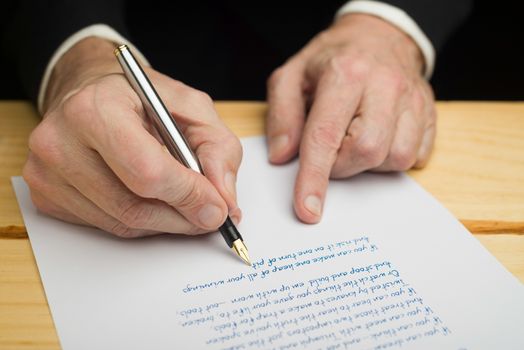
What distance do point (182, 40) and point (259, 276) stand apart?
71cm

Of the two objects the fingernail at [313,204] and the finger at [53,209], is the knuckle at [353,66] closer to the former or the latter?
the fingernail at [313,204]

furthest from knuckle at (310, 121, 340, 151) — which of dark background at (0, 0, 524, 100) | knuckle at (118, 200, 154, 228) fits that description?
dark background at (0, 0, 524, 100)

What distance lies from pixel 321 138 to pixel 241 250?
0.20 meters

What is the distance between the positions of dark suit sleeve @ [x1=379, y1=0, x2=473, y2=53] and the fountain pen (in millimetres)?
486

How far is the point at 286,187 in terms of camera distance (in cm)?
72

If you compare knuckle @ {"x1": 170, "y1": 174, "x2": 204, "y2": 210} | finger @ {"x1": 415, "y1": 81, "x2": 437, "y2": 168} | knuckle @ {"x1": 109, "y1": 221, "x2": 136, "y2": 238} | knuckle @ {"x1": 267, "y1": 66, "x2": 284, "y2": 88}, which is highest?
knuckle @ {"x1": 170, "y1": 174, "x2": 204, "y2": 210}

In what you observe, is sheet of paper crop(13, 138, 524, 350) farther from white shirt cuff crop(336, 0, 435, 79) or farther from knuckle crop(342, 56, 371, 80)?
white shirt cuff crop(336, 0, 435, 79)

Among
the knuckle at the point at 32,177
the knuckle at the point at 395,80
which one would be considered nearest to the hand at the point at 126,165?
the knuckle at the point at 32,177

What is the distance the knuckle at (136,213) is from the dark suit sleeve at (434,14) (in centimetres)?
55

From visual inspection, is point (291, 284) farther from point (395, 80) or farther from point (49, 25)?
point (49, 25)

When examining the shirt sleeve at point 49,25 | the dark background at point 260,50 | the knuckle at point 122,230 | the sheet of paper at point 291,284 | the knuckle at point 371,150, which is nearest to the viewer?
the sheet of paper at point 291,284

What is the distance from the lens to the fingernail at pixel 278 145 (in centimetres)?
76

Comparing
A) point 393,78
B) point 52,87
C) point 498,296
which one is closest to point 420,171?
point 393,78

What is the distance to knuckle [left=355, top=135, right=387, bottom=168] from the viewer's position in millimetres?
709
